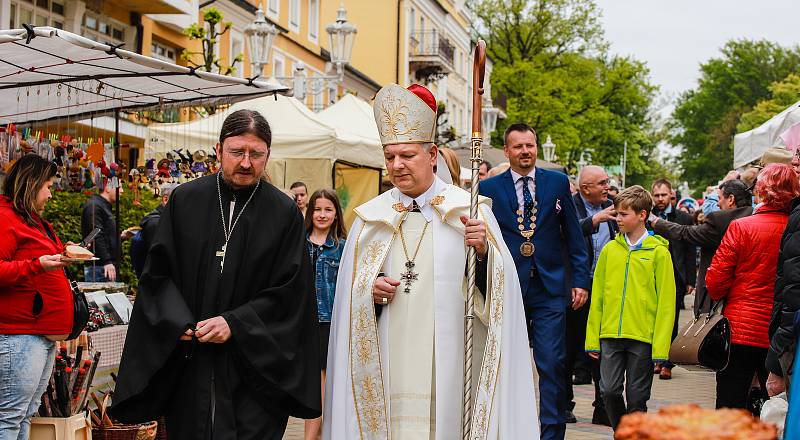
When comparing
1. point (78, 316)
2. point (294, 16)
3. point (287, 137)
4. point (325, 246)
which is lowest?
point (78, 316)

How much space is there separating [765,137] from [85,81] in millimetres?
6257

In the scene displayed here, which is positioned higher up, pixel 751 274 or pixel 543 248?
pixel 543 248

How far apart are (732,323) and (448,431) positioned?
8.73ft

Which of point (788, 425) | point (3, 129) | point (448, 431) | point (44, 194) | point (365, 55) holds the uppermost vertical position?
point (365, 55)

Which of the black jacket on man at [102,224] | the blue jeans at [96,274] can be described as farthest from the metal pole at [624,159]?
the black jacket on man at [102,224]

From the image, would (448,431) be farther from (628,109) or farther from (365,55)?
(628,109)

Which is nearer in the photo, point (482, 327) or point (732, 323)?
point (482, 327)

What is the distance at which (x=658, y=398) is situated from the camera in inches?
456

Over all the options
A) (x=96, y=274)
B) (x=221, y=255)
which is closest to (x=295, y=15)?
(x=96, y=274)

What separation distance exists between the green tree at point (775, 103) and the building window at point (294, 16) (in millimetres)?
34427

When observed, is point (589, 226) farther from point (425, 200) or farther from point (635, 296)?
point (425, 200)

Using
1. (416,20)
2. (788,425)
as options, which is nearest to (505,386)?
(788,425)

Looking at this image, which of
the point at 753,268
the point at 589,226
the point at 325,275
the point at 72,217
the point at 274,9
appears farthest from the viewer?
the point at 274,9

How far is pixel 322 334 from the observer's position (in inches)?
345
